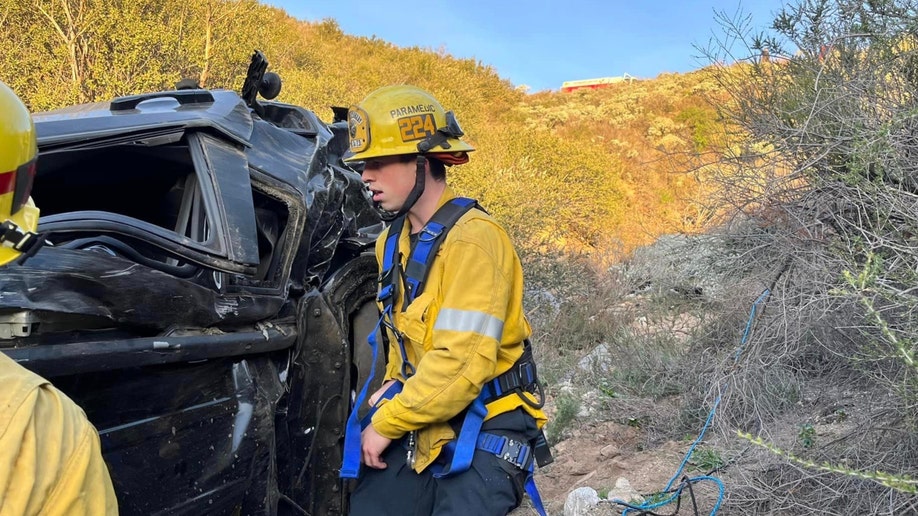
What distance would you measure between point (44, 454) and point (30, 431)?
0.04 meters

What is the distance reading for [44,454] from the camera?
0.97m

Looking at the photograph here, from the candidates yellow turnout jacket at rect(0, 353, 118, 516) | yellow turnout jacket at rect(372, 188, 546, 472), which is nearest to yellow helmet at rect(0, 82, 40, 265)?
yellow turnout jacket at rect(0, 353, 118, 516)

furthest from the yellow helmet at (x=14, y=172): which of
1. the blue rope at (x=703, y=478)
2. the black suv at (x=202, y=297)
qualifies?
the blue rope at (x=703, y=478)

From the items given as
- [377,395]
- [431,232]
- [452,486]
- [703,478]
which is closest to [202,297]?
[377,395]

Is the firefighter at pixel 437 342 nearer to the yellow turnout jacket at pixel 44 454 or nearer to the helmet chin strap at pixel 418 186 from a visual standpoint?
the helmet chin strap at pixel 418 186

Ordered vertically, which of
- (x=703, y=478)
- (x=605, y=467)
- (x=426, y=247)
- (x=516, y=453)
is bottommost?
(x=605, y=467)

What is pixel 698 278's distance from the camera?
6113 mm

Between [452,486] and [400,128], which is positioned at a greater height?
[400,128]

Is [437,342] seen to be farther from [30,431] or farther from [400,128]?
[30,431]

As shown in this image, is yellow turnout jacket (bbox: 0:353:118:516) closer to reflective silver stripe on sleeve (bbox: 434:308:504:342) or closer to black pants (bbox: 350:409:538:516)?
reflective silver stripe on sleeve (bbox: 434:308:504:342)

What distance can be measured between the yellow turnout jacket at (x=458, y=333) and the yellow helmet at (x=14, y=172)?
1166 mm

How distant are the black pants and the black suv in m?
0.36

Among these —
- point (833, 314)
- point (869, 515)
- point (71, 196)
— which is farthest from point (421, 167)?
point (833, 314)

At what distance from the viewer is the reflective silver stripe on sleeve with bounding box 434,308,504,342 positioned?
82.3 inches
